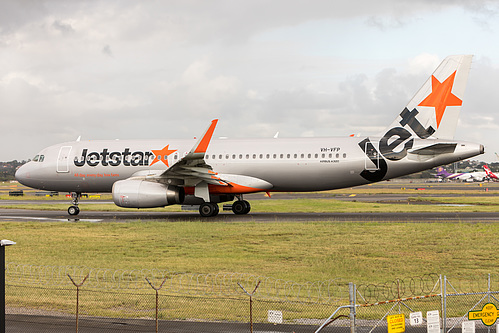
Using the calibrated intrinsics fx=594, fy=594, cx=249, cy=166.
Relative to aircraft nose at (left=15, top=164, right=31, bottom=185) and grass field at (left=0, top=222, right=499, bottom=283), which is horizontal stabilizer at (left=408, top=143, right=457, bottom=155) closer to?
grass field at (left=0, top=222, right=499, bottom=283)

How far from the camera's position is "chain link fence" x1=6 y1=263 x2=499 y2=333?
42.5 feet

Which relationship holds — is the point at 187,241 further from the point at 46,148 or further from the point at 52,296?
the point at 46,148

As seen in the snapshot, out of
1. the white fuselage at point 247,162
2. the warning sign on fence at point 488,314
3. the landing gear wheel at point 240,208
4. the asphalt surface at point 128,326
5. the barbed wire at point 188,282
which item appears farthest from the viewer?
the landing gear wheel at point 240,208

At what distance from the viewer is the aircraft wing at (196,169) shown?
108 feet

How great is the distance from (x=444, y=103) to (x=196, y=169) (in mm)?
15404

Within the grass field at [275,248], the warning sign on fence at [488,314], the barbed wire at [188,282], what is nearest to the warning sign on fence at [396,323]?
the warning sign on fence at [488,314]

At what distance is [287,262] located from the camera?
819 inches

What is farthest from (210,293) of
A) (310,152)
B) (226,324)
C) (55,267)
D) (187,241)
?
(310,152)

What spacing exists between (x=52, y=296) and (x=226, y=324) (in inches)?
223

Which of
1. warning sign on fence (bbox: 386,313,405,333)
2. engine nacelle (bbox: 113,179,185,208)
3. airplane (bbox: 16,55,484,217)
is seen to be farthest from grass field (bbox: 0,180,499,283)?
warning sign on fence (bbox: 386,313,405,333)

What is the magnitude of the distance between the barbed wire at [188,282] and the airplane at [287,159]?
1426 cm

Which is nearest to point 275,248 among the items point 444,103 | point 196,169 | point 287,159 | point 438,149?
point 196,169

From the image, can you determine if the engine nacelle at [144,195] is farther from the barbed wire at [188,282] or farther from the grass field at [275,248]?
the barbed wire at [188,282]

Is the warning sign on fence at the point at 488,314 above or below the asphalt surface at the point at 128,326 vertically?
above
